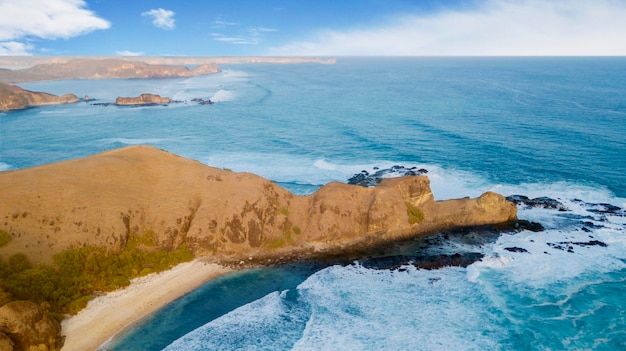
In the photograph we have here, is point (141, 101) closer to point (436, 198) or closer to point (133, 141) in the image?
point (133, 141)

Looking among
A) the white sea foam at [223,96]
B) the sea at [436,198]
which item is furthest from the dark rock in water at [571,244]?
the white sea foam at [223,96]

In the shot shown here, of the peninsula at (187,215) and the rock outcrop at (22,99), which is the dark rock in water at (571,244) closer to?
the peninsula at (187,215)

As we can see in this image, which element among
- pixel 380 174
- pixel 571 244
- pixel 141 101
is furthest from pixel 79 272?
pixel 141 101

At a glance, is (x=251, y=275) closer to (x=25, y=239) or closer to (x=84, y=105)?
(x=25, y=239)

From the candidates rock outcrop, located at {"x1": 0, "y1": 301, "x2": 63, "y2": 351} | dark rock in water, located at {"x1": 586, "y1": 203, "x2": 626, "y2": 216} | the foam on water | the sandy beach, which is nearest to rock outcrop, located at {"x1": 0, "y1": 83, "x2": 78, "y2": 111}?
the sandy beach

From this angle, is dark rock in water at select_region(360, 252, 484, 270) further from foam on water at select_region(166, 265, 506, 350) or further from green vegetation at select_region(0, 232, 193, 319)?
green vegetation at select_region(0, 232, 193, 319)
